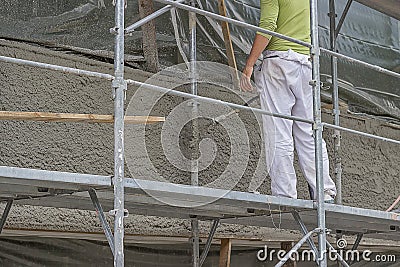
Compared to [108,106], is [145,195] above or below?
below

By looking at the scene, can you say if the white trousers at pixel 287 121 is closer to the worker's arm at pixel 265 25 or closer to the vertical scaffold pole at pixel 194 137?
the worker's arm at pixel 265 25

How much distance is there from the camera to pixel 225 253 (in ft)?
20.7

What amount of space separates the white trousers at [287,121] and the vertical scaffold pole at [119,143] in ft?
4.60

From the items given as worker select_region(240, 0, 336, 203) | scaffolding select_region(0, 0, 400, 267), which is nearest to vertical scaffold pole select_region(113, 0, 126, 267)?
scaffolding select_region(0, 0, 400, 267)

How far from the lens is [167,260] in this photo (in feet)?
20.9

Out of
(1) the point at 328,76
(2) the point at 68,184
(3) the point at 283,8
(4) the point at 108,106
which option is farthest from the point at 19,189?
(1) the point at 328,76

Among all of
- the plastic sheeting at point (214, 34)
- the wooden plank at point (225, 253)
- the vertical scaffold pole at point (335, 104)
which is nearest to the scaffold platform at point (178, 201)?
the wooden plank at point (225, 253)

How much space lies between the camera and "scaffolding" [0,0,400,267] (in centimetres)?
398

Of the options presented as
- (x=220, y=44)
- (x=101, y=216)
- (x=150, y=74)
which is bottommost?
(x=101, y=216)

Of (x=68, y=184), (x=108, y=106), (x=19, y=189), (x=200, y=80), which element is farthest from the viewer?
(x=200, y=80)

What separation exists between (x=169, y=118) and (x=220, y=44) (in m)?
0.81

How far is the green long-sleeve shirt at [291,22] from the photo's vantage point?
5.38m

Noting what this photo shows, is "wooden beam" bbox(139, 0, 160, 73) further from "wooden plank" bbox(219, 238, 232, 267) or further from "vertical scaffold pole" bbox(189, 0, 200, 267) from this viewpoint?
"wooden plank" bbox(219, 238, 232, 267)

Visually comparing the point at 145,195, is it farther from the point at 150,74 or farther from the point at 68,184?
the point at 150,74
